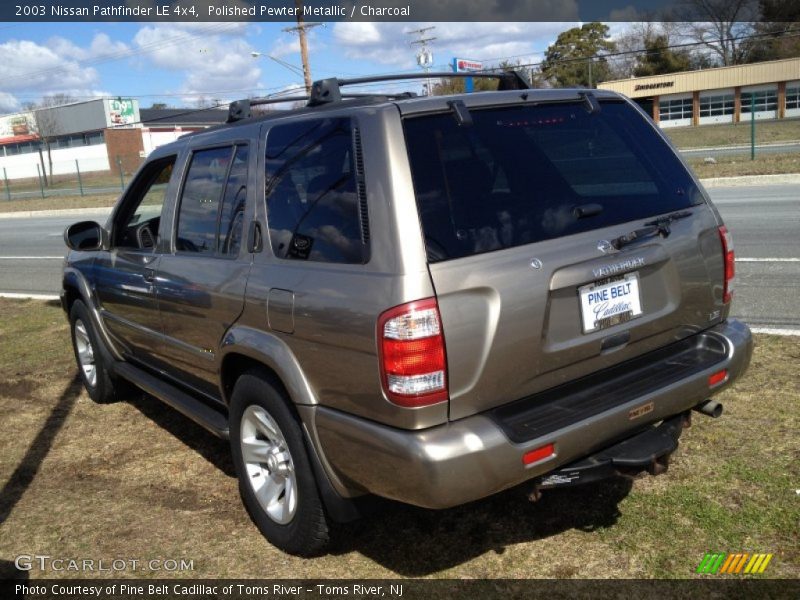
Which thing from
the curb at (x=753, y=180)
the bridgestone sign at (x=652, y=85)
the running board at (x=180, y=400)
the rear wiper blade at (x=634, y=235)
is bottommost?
the curb at (x=753, y=180)

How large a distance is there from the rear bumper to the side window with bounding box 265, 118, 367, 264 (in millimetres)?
677

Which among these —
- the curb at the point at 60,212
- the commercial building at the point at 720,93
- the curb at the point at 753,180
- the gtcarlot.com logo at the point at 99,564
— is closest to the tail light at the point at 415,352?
the gtcarlot.com logo at the point at 99,564

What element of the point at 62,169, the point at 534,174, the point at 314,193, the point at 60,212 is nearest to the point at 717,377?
the point at 534,174

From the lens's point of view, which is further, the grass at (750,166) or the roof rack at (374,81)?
the grass at (750,166)

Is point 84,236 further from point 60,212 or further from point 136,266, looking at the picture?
point 60,212

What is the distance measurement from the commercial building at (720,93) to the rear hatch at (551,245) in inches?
2118

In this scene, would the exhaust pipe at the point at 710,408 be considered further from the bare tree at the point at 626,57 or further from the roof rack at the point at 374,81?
the bare tree at the point at 626,57

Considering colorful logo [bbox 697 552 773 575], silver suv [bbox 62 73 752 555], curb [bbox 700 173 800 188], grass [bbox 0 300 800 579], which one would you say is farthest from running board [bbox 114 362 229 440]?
curb [bbox 700 173 800 188]

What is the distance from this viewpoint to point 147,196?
500cm

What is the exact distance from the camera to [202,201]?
4.06 m

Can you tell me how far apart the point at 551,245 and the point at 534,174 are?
0.37m

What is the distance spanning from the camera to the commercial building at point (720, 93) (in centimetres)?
5422

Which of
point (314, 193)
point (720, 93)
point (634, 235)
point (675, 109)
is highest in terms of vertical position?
point (720, 93)

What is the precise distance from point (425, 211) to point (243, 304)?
1.08 m
